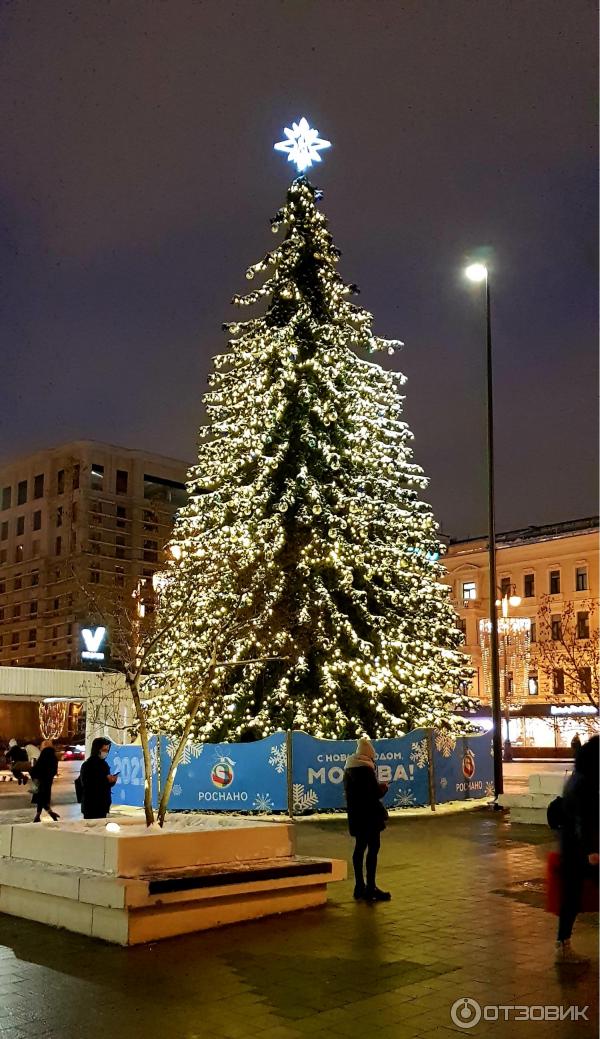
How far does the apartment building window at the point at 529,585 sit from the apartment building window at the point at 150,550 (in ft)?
161

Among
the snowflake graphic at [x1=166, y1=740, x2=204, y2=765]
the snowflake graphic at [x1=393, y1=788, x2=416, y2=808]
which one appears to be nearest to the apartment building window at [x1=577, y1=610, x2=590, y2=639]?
the snowflake graphic at [x1=393, y1=788, x2=416, y2=808]

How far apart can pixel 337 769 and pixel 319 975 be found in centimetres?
1341

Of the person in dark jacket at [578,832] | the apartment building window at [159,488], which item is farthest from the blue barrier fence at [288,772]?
the apartment building window at [159,488]

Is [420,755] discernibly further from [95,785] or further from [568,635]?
[568,635]

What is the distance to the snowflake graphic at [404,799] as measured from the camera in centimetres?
2169

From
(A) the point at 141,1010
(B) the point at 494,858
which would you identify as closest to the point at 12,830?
(A) the point at 141,1010

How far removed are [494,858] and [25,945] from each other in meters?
7.45

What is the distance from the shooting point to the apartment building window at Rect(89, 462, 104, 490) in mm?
101938

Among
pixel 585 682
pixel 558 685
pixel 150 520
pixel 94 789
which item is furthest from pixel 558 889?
pixel 150 520

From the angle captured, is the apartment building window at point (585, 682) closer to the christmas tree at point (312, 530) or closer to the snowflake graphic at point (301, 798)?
the christmas tree at point (312, 530)

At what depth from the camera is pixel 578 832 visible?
749 centimetres

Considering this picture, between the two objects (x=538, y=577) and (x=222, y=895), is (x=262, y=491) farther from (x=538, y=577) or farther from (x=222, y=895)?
(x=538, y=577)

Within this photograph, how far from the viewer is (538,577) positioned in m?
68.1
